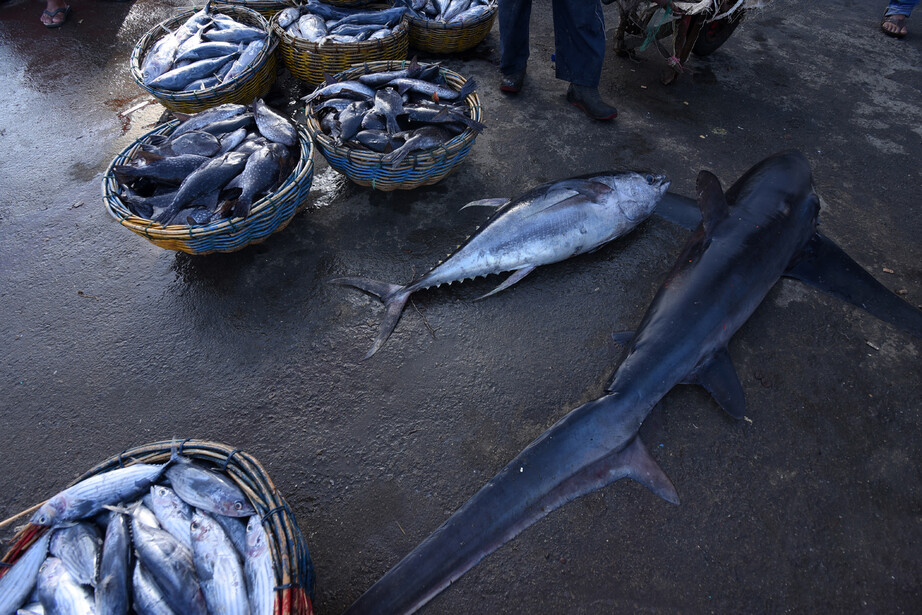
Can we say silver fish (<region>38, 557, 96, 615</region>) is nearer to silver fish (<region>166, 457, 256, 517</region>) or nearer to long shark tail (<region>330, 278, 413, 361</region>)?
silver fish (<region>166, 457, 256, 517</region>)

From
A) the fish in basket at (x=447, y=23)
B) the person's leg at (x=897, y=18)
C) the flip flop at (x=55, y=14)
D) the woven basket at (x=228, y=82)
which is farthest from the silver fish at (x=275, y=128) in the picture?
the person's leg at (x=897, y=18)

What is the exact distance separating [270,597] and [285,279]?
1930 mm

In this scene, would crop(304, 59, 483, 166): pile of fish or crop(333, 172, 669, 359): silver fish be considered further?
crop(304, 59, 483, 166): pile of fish

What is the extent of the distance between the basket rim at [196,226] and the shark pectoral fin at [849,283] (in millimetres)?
3037

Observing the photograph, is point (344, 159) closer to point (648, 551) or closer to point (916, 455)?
point (648, 551)

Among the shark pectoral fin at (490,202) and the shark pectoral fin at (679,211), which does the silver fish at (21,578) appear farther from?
the shark pectoral fin at (679,211)

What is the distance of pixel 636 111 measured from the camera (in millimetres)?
4250

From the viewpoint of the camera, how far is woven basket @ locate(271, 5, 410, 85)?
3818 millimetres

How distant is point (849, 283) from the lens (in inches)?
105

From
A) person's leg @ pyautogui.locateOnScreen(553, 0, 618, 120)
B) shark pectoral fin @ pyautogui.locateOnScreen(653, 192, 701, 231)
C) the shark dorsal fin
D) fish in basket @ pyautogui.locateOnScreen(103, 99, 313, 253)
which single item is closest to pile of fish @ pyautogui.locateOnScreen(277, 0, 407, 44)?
fish in basket @ pyautogui.locateOnScreen(103, 99, 313, 253)

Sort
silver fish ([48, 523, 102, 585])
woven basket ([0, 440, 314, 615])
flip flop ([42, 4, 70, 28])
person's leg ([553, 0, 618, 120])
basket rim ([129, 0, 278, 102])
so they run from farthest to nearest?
flip flop ([42, 4, 70, 28]) → person's leg ([553, 0, 618, 120]) → basket rim ([129, 0, 278, 102]) → silver fish ([48, 523, 102, 585]) → woven basket ([0, 440, 314, 615])

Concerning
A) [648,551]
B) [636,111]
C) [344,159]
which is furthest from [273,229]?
[636,111]

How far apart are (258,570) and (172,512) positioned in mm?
463

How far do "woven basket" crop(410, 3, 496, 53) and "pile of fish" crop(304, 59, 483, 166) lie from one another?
1.21 metres
